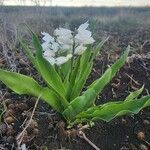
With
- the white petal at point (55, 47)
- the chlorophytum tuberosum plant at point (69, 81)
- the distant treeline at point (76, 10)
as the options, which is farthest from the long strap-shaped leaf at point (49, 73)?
the distant treeline at point (76, 10)

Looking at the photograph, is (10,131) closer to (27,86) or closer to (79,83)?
(27,86)

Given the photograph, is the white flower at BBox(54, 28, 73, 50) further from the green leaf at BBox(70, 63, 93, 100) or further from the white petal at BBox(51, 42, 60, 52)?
the green leaf at BBox(70, 63, 93, 100)

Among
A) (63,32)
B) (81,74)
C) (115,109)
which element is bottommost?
(115,109)

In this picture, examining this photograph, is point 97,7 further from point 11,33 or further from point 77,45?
point 77,45

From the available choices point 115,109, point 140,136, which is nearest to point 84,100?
point 115,109

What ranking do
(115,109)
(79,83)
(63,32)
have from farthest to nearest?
1. (79,83)
2. (115,109)
3. (63,32)

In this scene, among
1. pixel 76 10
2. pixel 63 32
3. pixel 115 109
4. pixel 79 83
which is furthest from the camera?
pixel 76 10

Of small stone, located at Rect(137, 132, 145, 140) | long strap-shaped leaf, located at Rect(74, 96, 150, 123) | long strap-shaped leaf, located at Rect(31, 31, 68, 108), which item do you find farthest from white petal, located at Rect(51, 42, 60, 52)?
small stone, located at Rect(137, 132, 145, 140)

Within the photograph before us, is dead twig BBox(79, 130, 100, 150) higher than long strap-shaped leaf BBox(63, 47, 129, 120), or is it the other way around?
long strap-shaped leaf BBox(63, 47, 129, 120)
